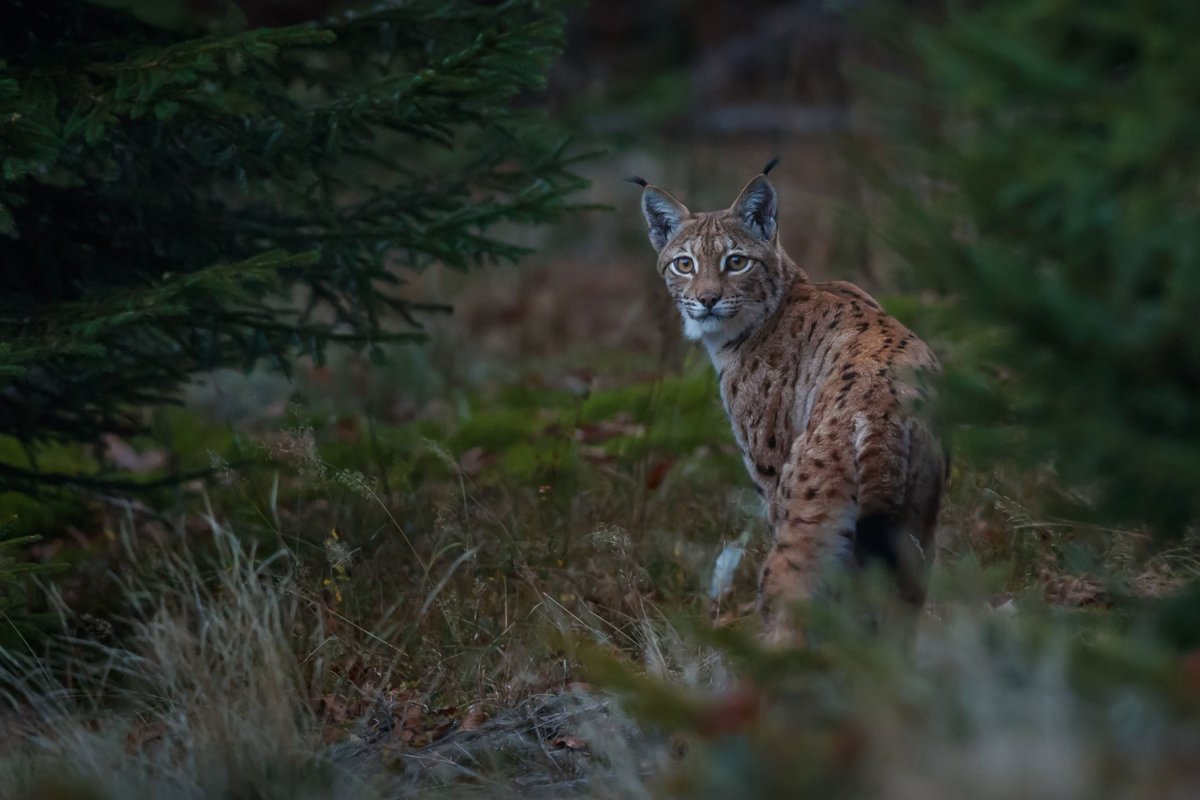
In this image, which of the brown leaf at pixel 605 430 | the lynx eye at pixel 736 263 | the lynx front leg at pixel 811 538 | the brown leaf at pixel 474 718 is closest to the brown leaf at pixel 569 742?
the brown leaf at pixel 474 718

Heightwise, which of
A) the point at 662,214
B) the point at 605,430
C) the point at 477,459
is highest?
the point at 662,214

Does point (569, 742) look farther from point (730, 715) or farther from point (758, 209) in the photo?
point (758, 209)

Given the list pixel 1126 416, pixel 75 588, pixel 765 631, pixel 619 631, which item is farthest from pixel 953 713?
pixel 75 588

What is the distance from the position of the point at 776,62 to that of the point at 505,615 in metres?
12.8

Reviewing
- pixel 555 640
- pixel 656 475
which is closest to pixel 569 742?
pixel 555 640

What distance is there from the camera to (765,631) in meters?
3.88

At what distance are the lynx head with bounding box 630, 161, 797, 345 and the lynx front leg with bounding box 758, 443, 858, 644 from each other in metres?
1.37

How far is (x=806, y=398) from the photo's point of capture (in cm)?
477

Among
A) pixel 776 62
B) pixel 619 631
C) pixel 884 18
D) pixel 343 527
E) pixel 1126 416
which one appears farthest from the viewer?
pixel 776 62

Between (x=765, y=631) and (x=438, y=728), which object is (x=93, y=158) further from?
(x=765, y=631)

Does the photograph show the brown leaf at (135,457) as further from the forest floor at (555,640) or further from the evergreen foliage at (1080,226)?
the evergreen foliage at (1080,226)

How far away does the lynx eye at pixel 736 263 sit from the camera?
5375 mm

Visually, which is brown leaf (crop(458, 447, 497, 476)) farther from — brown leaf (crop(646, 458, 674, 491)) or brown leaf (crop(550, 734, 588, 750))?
brown leaf (crop(550, 734, 588, 750))

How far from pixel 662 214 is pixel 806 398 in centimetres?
138
